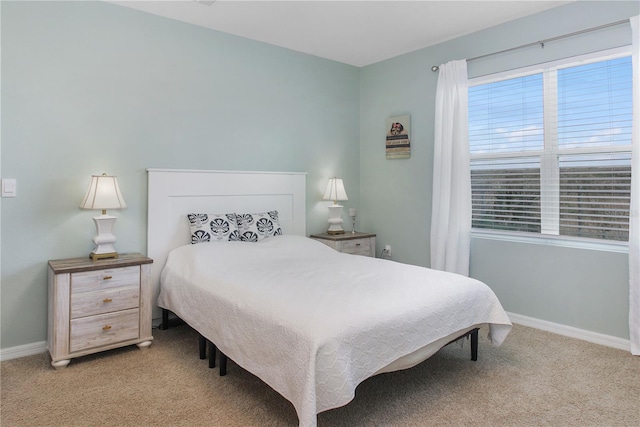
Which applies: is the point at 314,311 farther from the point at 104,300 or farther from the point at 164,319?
the point at 164,319

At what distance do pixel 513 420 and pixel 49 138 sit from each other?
10.7 feet

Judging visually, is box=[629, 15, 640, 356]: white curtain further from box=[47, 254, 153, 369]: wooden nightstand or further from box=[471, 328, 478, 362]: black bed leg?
box=[47, 254, 153, 369]: wooden nightstand

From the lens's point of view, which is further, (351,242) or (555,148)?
(351,242)

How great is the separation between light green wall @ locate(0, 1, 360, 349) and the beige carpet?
2.48ft

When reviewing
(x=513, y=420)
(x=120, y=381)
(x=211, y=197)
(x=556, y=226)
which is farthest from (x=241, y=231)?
(x=556, y=226)

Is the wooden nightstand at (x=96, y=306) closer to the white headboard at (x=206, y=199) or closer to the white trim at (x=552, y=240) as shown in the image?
the white headboard at (x=206, y=199)

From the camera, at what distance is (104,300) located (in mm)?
2588

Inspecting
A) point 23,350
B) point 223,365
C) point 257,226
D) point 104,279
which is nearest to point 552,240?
point 257,226

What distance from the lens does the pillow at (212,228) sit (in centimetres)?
318

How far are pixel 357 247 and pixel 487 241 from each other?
1249 millimetres

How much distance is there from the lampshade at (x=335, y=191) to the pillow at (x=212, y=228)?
3.65ft

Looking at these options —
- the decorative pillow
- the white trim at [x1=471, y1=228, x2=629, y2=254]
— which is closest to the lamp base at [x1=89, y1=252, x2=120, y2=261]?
the decorative pillow

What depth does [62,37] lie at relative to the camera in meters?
2.77

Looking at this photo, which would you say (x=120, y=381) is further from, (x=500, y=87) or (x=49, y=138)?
(x=500, y=87)
